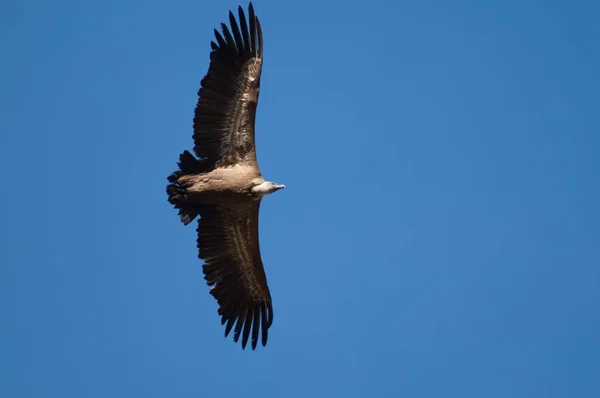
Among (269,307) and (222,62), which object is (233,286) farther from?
(222,62)

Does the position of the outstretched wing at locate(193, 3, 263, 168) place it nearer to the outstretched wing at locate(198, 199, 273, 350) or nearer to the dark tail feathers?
the dark tail feathers

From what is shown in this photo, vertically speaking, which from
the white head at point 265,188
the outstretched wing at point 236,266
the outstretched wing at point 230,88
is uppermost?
the outstretched wing at point 230,88

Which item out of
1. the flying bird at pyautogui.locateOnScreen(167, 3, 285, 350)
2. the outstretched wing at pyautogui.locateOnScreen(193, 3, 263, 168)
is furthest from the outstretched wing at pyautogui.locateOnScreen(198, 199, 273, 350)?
the outstretched wing at pyautogui.locateOnScreen(193, 3, 263, 168)

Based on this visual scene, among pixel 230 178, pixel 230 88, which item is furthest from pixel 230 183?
pixel 230 88

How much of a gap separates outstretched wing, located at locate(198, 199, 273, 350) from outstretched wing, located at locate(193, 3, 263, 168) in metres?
1.39

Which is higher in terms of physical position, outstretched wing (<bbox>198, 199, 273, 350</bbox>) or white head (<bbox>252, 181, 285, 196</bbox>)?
white head (<bbox>252, 181, 285, 196</bbox>)

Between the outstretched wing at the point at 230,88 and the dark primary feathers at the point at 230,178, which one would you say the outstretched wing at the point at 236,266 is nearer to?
the dark primary feathers at the point at 230,178

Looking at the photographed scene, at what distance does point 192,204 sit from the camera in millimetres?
18516

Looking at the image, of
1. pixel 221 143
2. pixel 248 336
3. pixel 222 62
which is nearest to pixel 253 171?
pixel 221 143

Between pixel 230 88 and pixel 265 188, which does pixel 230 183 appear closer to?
pixel 265 188

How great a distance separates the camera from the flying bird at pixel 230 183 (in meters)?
18.0

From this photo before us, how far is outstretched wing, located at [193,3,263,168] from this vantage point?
705 inches

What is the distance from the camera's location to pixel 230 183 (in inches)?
724

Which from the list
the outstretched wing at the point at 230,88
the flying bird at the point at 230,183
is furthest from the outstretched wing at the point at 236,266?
the outstretched wing at the point at 230,88
